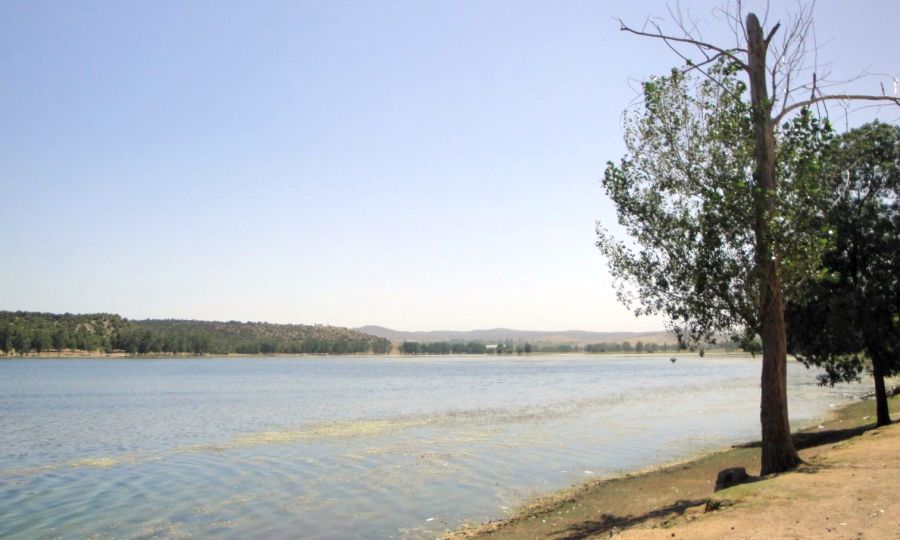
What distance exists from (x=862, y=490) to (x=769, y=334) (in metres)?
4.42

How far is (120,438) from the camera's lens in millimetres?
34312

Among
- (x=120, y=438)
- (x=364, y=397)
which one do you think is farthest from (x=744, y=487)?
(x=364, y=397)

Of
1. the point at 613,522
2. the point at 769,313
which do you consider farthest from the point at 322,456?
the point at 769,313

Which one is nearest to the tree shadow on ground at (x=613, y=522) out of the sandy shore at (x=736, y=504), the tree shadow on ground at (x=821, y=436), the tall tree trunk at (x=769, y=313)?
the sandy shore at (x=736, y=504)

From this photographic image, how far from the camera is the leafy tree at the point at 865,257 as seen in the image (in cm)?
2272

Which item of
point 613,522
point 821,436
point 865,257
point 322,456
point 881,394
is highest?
point 865,257

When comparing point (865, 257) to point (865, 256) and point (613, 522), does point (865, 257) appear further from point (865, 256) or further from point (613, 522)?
point (613, 522)

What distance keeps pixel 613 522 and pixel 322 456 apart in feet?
51.7

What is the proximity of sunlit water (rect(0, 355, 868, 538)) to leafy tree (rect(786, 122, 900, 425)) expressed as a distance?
742 cm

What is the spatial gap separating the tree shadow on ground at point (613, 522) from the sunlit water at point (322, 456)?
3.37m

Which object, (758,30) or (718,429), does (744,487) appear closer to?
(758,30)

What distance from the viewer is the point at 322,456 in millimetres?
27703

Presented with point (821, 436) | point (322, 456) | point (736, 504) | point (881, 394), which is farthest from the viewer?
point (322, 456)

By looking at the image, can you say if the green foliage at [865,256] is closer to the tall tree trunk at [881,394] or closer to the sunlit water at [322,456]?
the tall tree trunk at [881,394]
